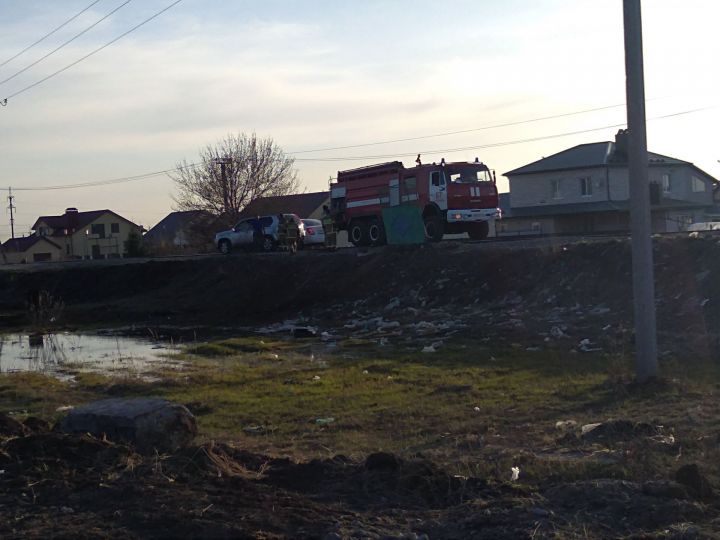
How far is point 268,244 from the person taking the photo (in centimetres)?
4256

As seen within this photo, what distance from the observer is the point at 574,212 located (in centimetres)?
5781

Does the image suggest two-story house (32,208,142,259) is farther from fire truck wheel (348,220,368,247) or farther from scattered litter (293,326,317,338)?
scattered litter (293,326,317,338)

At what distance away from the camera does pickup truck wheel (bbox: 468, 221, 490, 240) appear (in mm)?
33094

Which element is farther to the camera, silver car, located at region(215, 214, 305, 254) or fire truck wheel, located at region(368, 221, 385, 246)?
silver car, located at region(215, 214, 305, 254)

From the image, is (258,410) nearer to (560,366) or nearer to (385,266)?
(560,366)

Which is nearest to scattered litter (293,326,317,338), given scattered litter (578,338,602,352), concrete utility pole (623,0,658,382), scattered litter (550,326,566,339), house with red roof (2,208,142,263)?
scattered litter (550,326,566,339)

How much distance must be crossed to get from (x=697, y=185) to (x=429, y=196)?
4124 centimetres

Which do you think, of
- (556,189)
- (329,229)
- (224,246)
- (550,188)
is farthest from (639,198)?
(550,188)

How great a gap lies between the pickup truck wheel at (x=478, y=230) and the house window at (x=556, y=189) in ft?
93.6

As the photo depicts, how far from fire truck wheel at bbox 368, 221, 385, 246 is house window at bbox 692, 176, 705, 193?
126ft

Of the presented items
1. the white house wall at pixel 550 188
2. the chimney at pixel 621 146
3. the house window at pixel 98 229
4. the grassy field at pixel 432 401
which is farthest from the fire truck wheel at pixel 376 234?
the house window at pixel 98 229

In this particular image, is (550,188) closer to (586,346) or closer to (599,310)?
(599,310)

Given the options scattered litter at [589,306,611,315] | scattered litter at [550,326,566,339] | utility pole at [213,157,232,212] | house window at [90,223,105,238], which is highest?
utility pole at [213,157,232,212]

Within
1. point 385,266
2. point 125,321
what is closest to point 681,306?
point 385,266
